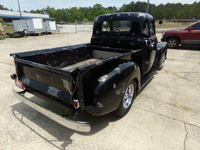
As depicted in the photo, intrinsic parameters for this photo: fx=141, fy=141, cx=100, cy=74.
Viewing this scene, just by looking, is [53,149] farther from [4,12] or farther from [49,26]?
[4,12]

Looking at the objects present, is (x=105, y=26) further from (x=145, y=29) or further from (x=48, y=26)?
(x=48, y=26)

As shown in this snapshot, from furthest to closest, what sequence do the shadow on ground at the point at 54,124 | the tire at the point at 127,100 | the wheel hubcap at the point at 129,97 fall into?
the wheel hubcap at the point at 129,97
the tire at the point at 127,100
the shadow on ground at the point at 54,124

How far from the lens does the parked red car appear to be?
8.83m

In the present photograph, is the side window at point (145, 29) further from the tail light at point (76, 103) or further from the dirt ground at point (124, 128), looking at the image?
the tail light at point (76, 103)

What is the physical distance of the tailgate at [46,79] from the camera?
2033mm

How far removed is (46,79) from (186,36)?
31.8 ft

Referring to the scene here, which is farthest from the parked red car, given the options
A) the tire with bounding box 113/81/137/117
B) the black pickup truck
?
the tire with bounding box 113/81/137/117

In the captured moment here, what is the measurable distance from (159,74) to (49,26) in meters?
20.6

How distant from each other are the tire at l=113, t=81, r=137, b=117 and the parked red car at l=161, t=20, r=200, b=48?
27.0ft

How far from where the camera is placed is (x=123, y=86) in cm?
241

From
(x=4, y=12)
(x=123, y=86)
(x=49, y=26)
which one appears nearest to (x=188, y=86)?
(x=123, y=86)

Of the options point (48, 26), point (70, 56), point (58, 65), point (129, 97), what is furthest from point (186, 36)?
point (48, 26)

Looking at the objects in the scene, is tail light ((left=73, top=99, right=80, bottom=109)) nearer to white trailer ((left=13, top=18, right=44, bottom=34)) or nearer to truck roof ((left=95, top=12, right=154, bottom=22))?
truck roof ((left=95, top=12, right=154, bottom=22))

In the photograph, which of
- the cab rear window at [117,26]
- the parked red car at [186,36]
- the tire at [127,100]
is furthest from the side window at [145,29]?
the parked red car at [186,36]
